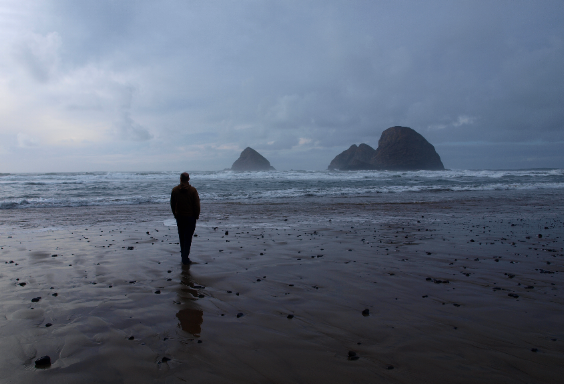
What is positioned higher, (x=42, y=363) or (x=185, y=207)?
(x=185, y=207)

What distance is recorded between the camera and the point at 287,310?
4.54m

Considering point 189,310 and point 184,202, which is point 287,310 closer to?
point 189,310

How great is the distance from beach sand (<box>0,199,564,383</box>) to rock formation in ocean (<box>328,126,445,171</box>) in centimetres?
11329

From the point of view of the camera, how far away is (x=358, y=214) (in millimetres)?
15000

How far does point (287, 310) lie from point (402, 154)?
129 m

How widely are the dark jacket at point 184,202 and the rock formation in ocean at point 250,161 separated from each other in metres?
130

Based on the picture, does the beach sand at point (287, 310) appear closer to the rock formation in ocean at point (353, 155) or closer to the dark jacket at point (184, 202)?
the dark jacket at point (184, 202)

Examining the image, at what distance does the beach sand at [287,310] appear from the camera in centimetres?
321

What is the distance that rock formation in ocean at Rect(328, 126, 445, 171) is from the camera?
120356mm

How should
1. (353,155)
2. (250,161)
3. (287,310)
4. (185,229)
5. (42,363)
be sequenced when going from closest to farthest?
(42,363)
(287,310)
(185,229)
(250,161)
(353,155)

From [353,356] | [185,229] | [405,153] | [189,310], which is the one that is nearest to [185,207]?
[185,229]

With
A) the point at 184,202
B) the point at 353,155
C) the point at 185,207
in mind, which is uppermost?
the point at 353,155

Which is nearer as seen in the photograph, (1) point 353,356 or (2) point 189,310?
(1) point 353,356

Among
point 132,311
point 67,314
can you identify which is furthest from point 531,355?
point 67,314
